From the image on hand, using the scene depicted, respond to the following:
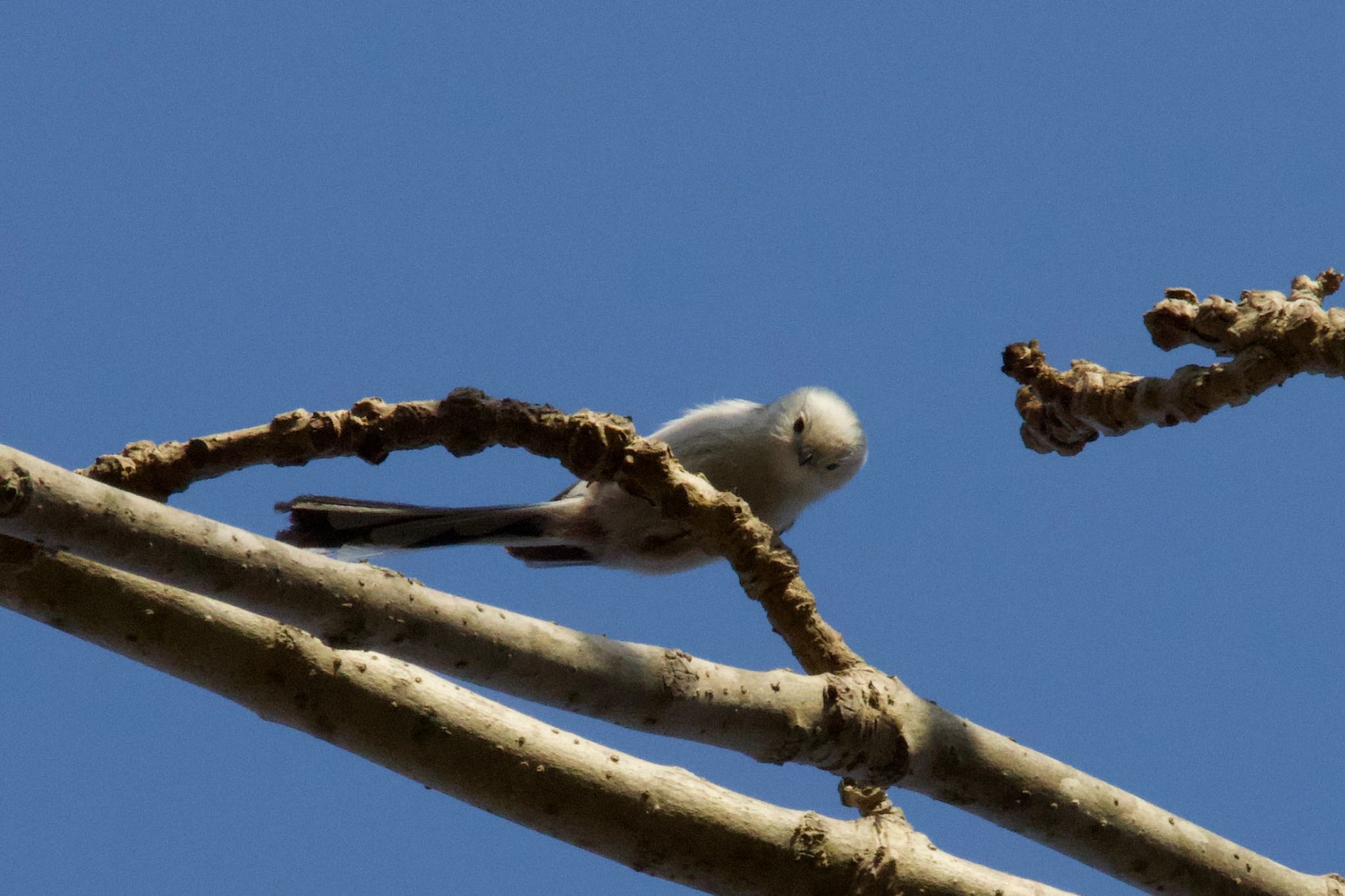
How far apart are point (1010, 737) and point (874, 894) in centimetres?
47

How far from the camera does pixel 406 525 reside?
346 centimetres

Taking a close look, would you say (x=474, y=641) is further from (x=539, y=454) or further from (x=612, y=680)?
(x=539, y=454)

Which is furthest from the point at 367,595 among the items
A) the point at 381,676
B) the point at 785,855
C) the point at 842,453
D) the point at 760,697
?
the point at 842,453

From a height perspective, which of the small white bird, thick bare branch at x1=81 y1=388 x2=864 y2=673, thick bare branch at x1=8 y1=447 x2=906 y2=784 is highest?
the small white bird

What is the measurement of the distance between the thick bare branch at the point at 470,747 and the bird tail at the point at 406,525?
2.08ft

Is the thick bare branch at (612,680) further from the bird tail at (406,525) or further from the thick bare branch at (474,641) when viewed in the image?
the bird tail at (406,525)

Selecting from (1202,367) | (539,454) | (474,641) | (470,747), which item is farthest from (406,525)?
(1202,367)

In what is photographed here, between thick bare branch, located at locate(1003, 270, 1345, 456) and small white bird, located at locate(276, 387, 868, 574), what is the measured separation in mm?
1058

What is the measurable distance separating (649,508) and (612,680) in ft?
4.57

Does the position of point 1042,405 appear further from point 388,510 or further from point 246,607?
point 246,607

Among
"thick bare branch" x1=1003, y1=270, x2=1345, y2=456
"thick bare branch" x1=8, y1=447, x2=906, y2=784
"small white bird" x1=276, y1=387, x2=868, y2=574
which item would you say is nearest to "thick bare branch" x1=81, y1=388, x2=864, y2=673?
"thick bare branch" x1=8, y1=447, x2=906, y2=784

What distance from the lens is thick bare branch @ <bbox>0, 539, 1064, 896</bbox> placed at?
8.09 ft

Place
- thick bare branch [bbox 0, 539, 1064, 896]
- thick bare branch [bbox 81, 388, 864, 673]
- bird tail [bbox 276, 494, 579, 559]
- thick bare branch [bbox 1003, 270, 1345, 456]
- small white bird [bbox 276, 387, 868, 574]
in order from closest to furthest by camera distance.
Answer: thick bare branch [bbox 0, 539, 1064, 896] < thick bare branch [bbox 81, 388, 864, 673] < thick bare branch [bbox 1003, 270, 1345, 456] < bird tail [bbox 276, 494, 579, 559] < small white bird [bbox 276, 387, 868, 574]

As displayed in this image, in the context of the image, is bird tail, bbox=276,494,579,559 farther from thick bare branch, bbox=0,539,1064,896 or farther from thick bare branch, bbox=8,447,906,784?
thick bare branch, bbox=8,447,906,784
